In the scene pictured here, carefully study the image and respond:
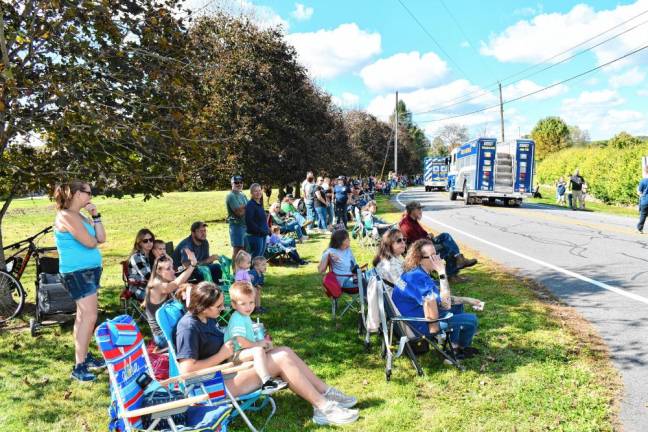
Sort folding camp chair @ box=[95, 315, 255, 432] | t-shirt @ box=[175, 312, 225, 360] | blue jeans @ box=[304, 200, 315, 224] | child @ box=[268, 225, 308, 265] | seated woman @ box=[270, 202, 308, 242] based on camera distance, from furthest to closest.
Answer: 1. blue jeans @ box=[304, 200, 315, 224]
2. seated woman @ box=[270, 202, 308, 242]
3. child @ box=[268, 225, 308, 265]
4. t-shirt @ box=[175, 312, 225, 360]
5. folding camp chair @ box=[95, 315, 255, 432]

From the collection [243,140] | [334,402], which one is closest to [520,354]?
[334,402]

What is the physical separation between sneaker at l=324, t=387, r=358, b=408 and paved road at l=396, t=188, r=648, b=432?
7.26 feet

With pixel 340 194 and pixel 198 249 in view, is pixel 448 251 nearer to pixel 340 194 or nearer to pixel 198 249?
pixel 198 249

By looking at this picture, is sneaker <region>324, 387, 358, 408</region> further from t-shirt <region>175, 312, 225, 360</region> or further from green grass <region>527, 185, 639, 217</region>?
green grass <region>527, 185, 639, 217</region>

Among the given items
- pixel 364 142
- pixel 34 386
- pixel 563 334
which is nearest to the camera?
pixel 34 386

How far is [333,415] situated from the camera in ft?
13.2

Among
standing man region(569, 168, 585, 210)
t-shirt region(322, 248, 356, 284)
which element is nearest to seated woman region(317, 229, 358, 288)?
t-shirt region(322, 248, 356, 284)

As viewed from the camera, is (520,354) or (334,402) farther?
(520,354)

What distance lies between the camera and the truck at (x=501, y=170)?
22.9 meters

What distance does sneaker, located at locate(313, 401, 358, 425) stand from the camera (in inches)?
157

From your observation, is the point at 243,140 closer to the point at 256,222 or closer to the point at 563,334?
the point at 256,222

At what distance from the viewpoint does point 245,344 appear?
4.31 metres

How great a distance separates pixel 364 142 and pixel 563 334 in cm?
5896

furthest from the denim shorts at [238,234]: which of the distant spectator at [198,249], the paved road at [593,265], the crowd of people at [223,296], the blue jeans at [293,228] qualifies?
the paved road at [593,265]
